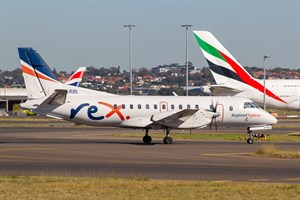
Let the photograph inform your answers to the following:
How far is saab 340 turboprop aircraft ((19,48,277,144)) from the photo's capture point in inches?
1656

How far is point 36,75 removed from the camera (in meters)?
43.4

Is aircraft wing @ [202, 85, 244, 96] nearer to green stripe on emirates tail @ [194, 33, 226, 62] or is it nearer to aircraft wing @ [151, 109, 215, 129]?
green stripe on emirates tail @ [194, 33, 226, 62]

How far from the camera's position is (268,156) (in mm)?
34594

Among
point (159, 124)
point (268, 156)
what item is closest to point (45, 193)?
point (268, 156)

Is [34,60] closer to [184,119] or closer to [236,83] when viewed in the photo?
[184,119]

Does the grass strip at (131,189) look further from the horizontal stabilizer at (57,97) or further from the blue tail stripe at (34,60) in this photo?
the blue tail stripe at (34,60)

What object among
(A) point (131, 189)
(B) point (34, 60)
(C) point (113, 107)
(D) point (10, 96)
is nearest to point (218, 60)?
(C) point (113, 107)

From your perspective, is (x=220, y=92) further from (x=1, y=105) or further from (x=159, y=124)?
(x=1, y=105)

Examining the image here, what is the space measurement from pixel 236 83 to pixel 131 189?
50.2m

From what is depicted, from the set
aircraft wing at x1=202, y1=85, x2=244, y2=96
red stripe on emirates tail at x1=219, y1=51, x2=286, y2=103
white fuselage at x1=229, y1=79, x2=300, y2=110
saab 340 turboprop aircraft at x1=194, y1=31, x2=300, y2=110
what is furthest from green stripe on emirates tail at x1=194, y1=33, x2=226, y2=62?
white fuselage at x1=229, y1=79, x2=300, y2=110

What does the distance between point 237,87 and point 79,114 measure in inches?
1193

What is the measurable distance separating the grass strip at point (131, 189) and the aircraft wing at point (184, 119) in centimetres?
1903

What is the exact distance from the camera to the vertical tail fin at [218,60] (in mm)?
68375

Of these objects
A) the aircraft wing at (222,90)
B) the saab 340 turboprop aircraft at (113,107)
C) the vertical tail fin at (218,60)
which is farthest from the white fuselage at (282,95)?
the saab 340 turboprop aircraft at (113,107)
